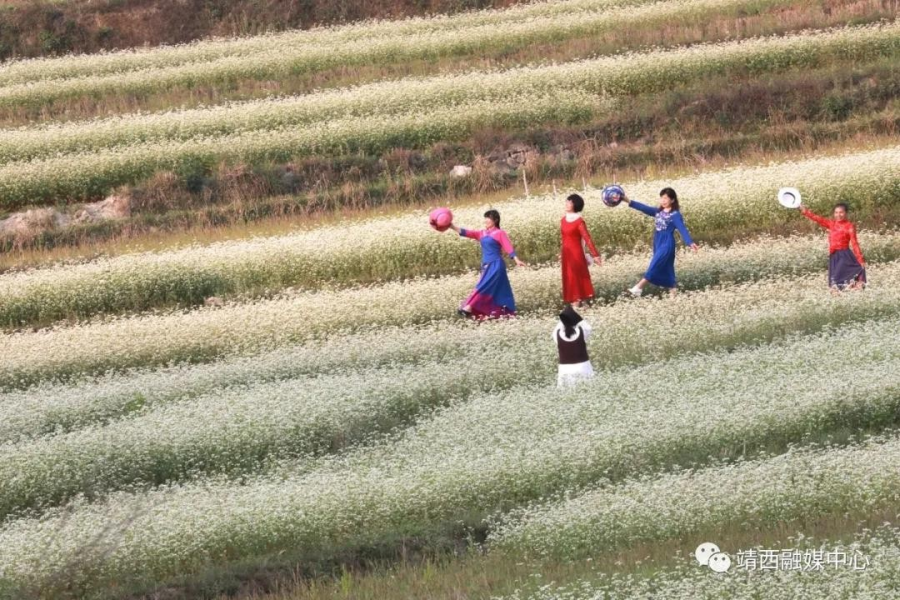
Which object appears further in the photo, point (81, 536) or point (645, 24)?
point (645, 24)

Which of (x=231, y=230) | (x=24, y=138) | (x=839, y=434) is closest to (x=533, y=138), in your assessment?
(x=231, y=230)

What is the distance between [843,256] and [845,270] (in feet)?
0.66

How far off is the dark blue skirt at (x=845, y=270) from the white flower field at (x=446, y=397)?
542 millimetres

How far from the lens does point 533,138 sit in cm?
3562

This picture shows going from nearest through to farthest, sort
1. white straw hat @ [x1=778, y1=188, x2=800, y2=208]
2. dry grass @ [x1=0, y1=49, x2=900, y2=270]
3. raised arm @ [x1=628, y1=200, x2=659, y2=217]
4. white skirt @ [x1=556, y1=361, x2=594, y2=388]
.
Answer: white skirt @ [x1=556, y1=361, x2=594, y2=388], white straw hat @ [x1=778, y1=188, x2=800, y2=208], raised arm @ [x1=628, y1=200, x2=659, y2=217], dry grass @ [x1=0, y1=49, x2=900, y2=270]

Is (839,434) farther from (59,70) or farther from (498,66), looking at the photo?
(59,70)

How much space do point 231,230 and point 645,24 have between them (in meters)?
18.4

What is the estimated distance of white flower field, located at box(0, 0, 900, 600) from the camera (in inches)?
463

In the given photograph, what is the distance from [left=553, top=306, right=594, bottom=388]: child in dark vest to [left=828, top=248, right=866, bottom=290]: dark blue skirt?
5.73m

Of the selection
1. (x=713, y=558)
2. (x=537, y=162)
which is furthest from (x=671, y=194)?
(x=713, y=558)

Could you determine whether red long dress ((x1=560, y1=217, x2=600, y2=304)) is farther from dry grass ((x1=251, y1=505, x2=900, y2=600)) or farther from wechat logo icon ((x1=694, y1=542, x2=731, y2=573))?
wechat logo icon ((x1=694, y1=542, x2=731, y2=573))

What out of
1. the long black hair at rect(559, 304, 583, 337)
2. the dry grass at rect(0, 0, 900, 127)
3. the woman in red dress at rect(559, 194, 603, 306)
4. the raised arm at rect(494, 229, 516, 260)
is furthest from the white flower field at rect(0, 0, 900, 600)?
the dry grass at rect(0, 0, 900, 127)

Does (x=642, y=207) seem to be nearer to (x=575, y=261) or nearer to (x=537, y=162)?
(x=575, y=261)

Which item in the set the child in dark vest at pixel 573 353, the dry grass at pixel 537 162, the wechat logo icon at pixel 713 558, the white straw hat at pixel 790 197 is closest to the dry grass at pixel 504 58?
the dry grass at pixel 537 162
